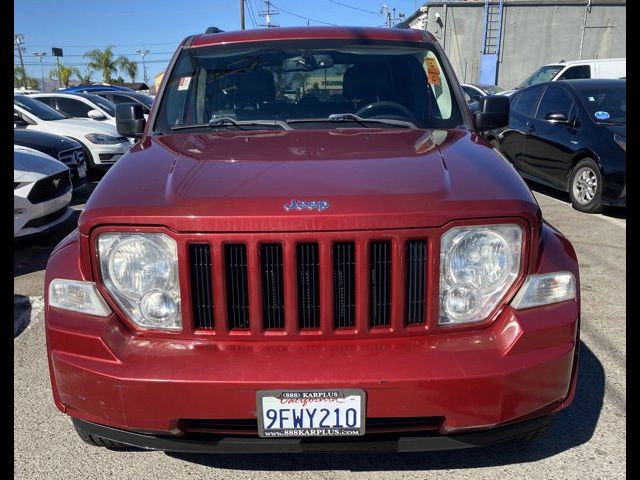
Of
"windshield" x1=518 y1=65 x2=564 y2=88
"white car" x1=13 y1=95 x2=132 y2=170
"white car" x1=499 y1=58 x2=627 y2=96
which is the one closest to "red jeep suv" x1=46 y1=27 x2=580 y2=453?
"white car" x1=13 y1=95 x2=132 y2=170

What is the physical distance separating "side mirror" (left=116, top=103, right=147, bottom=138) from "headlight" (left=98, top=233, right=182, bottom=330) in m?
1.82

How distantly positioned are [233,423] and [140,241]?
0.76 metres

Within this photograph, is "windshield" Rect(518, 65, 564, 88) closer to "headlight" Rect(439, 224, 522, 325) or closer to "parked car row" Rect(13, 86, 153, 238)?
"parked car row" Rect(13, 86, 153, 238)

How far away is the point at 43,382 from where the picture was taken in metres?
3.29

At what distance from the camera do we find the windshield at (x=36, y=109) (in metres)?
10.0

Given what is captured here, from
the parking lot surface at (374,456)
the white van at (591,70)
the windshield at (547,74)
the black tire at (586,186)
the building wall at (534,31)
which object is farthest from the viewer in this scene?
the building wall at (534,31)

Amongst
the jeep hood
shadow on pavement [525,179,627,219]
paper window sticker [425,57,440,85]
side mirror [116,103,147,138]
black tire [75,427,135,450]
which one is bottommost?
shadow on pavement [525,179,627,219]

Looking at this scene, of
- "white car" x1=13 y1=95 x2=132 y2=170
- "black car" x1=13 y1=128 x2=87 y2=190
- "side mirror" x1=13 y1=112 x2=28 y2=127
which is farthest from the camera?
"white car" x1=13 y1=95 x2=132 y2=170

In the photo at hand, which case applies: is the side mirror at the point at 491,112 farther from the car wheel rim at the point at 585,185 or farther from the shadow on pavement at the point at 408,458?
the car wheel rim at the point at 585,185

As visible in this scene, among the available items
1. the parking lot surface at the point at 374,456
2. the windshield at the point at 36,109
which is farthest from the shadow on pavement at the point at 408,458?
the windshield at the point at 36,109

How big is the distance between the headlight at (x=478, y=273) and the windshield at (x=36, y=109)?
32.4ft

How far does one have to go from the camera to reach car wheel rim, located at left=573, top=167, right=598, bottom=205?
706 cm

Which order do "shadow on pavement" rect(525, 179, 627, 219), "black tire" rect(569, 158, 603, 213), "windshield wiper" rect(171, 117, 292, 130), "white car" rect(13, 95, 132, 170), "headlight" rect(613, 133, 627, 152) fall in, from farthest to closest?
"white car" rect(13, 95, 132, 170)
"shadow on pavement" rect(525, 179, 627, 219)
"black tire" rect(569, 158, 603, 213)
"headlight" rect(613, 133, 627, 152)
"windshield wiper" rect(171, 117, 292, 130)

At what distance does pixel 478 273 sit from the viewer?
2.09 meters
